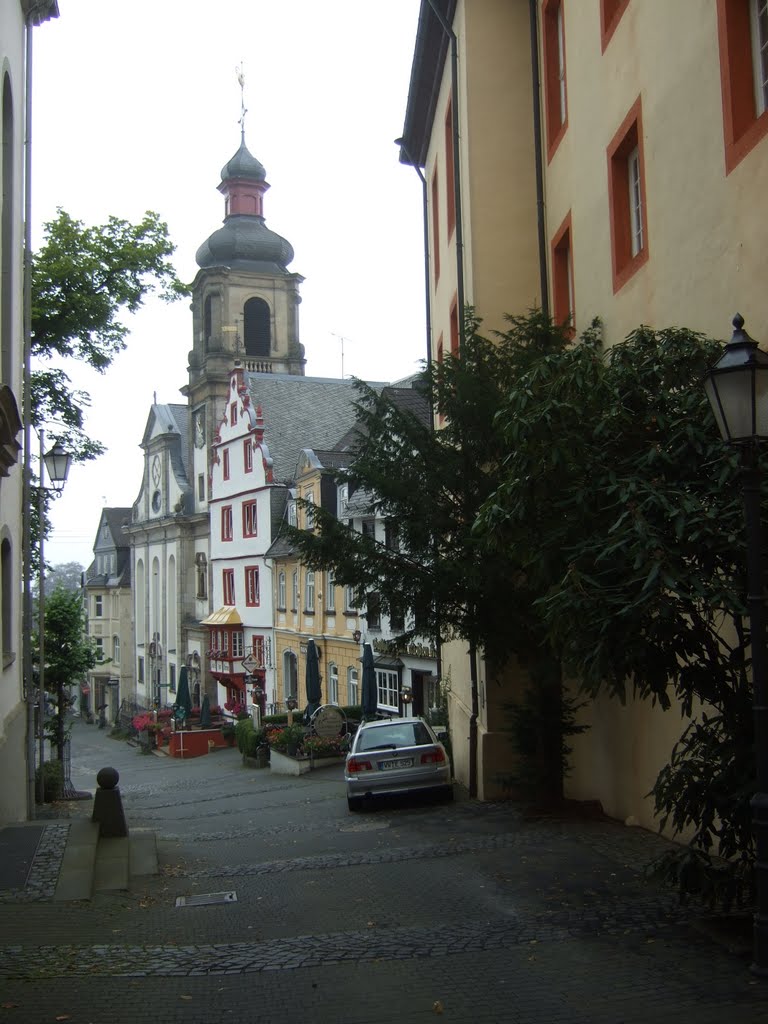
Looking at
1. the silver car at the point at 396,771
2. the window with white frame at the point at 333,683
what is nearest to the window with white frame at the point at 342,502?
the window with white frame at the point at 333,683

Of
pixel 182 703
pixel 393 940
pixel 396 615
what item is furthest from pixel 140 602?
pixel 393 940

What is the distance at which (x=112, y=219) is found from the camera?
80.6ft

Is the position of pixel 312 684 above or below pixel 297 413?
below

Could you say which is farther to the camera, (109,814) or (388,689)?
(388,689)

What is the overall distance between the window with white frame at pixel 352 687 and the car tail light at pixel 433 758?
768 inches

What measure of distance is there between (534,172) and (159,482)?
51646 mm

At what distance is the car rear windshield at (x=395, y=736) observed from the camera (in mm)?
17922

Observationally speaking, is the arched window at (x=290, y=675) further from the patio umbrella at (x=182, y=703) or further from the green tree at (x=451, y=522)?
the green tree at (x=451, y=522)

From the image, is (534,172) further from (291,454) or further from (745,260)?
(291,454)

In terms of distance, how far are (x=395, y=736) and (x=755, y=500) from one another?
1238 cm

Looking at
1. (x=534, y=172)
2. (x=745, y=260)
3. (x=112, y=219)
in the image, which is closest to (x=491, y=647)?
(x=745, y=260)

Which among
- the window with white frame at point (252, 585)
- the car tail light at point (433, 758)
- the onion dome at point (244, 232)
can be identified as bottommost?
the car tail light at point (433, 758)

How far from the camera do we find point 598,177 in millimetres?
13609

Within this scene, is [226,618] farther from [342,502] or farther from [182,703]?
[342,502]
